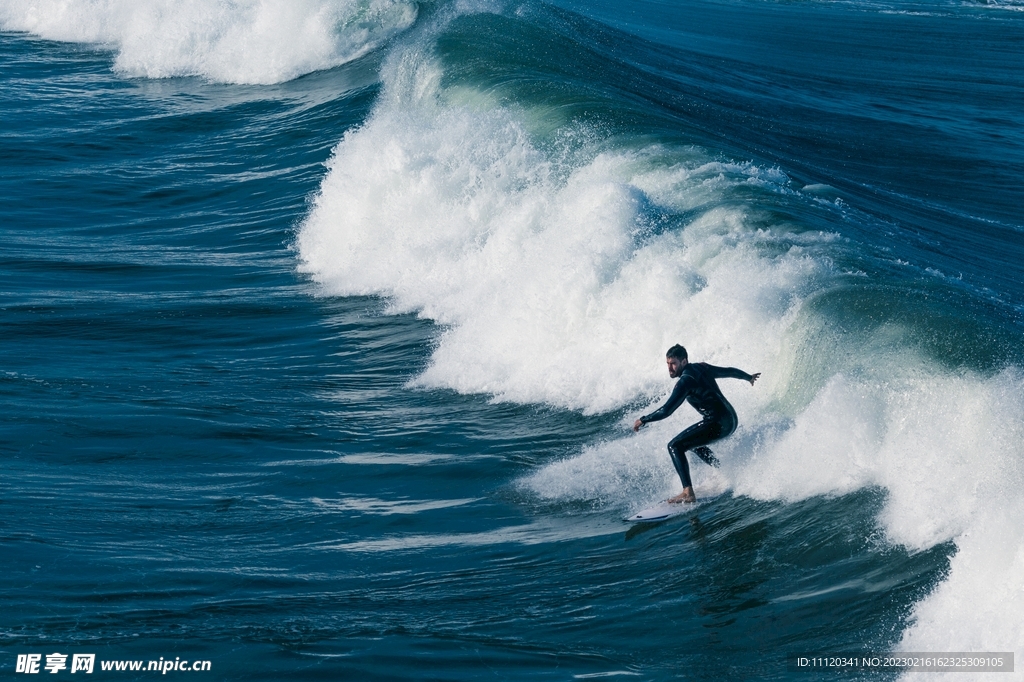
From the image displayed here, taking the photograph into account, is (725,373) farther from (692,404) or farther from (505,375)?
(505,375)

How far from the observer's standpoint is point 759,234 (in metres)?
12.3

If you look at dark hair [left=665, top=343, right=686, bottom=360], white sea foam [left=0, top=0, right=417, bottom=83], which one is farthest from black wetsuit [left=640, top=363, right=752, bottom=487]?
white sea foam [left=0, top=0, right=417, bottom=83]

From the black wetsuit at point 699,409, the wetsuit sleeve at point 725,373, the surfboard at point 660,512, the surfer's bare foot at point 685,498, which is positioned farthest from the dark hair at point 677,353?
the surfboard at point 660,512

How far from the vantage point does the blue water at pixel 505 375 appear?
7727 millimetres

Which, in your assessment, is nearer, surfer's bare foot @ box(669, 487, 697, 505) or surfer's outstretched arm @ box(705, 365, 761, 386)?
surfer's bare foot @ box(669, 487, 697, 505)

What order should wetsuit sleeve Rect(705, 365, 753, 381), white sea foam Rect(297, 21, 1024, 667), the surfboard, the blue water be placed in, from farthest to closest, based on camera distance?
wetsuit sleeve Rect(705, 365, 753, 381)
the surfboard
white sea foam Rect(297, 21, 1024, 667)
the blue water

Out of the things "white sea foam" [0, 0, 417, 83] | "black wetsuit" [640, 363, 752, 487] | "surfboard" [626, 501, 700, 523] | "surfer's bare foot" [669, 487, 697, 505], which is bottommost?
"surfboard" [626, 501, 700, 523]

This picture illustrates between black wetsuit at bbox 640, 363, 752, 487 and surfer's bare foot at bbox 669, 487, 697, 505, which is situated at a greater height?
black wetsuit at bbox 640, 363, 752, 487

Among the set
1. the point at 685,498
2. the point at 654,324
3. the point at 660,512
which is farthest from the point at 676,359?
the point at 654,324

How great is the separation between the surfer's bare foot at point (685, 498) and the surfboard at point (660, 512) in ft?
0.08

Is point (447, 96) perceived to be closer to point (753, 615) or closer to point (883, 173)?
point (883, 173)

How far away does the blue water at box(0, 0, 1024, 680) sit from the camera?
A: 773 cm

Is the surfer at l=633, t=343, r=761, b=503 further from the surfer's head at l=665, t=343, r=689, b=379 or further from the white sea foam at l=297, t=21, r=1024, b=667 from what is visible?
the white sea foam at l=297, t=21, r=1024, b=667

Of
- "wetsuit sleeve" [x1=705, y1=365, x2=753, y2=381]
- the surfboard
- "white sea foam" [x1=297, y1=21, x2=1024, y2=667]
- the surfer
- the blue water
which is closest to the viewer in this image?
the blue water
